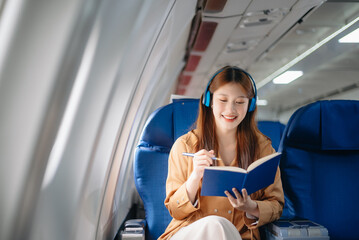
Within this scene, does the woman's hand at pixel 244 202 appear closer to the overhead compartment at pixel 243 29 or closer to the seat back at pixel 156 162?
the seat back at pixel 156 162

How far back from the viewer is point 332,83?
34.0 ft

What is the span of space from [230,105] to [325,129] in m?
0.70

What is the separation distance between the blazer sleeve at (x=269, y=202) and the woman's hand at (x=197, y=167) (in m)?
0.34

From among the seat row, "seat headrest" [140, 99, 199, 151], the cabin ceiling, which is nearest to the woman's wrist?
the seat row

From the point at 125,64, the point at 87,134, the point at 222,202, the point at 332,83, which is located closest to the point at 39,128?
the point at 87,134

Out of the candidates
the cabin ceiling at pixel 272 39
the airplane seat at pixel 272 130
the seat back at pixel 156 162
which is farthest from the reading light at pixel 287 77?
the seat back at pixel 156 162

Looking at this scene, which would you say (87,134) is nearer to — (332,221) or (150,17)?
(150,17)

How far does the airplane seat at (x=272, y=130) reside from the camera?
9.04ft

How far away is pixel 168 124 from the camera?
243 cm

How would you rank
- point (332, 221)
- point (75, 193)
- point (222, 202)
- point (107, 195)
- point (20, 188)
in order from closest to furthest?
point (20, 188)
point (75, 193)
point (222, 202)
point (332, 221)
point (107, 195)

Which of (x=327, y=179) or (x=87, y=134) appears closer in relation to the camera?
(x=87, y=134)

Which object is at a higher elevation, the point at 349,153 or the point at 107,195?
the point at 349,153

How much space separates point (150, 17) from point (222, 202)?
4.21 feet

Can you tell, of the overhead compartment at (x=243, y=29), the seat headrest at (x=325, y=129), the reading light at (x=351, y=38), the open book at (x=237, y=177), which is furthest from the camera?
the reading light at (x=351, y=38)
